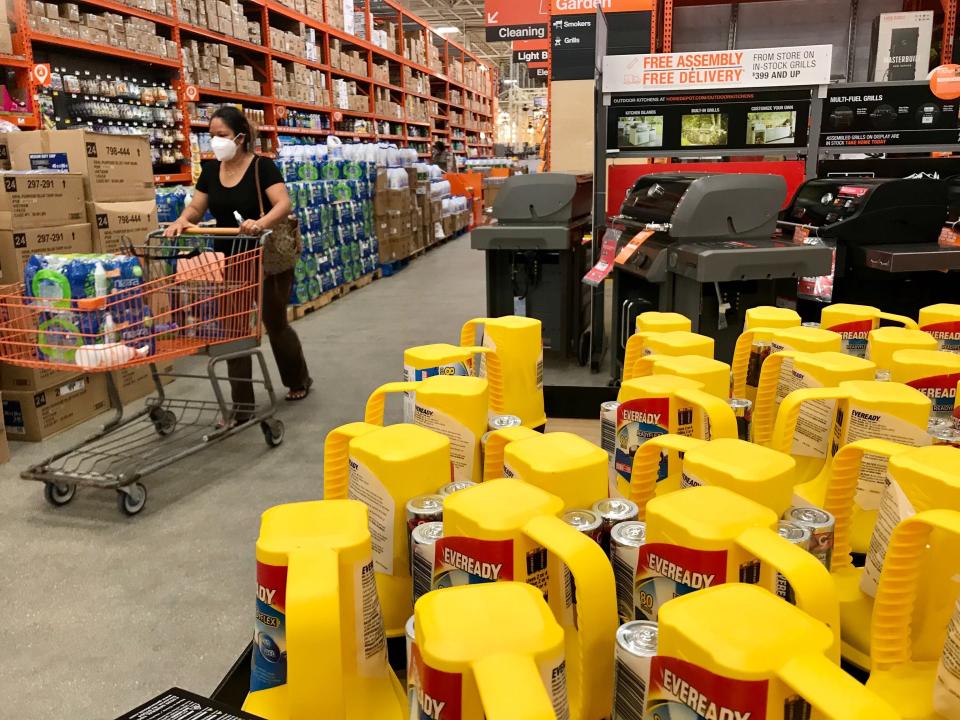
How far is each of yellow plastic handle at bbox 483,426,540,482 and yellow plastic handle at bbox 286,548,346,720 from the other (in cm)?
40

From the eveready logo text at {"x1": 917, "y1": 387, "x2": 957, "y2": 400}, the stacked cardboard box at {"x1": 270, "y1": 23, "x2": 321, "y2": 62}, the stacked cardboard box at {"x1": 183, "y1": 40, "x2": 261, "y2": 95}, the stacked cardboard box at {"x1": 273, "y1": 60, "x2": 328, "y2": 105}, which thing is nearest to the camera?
the eveready logo text at {"x1": 917, "y1": 387, "x2": 957, "y2": 400}

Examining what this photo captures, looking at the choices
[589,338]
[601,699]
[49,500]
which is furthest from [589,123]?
[601,699]

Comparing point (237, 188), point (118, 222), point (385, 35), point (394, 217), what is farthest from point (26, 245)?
point (385, 35)

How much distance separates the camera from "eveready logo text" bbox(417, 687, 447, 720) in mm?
617

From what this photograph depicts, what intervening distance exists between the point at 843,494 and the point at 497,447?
0.49 metres

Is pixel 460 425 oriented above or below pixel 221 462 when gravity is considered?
above

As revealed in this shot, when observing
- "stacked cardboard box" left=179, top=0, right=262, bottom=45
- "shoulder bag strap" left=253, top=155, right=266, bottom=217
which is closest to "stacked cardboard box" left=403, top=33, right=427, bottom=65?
"stacked cardboard box" left=179, top=0, right=262, bottom=45

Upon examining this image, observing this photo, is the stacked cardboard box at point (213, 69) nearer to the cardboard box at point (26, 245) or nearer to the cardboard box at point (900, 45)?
the cardboard box at point (26, 245)

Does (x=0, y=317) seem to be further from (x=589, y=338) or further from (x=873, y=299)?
(x=873, y=299)

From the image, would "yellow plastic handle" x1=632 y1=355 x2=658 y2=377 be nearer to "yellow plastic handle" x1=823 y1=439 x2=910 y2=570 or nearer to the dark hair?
"yellow plastic handle" x1=823 y1=439 x2=910 y2=570

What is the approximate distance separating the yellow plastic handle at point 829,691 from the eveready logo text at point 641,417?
0.65 metres

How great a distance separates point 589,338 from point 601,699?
3701mm

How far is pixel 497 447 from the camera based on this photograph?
1168mm

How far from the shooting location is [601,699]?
783 mm
